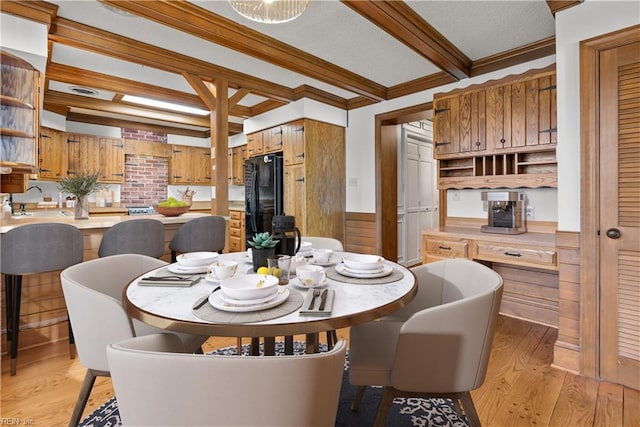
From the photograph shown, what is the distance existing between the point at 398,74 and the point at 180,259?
10.3 ft

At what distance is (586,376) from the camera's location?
1953 mm

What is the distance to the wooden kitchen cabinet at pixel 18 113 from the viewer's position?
86.7 inches

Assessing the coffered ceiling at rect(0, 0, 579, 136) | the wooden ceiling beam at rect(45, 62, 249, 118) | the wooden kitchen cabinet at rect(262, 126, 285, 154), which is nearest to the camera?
the coffered ceiling at rect(0, 0, 579, 136)

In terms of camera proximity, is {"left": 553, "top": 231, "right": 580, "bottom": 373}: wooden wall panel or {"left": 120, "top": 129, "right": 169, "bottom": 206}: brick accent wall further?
{"left": 120, "top": 129, "right": 169, "bottom": 206}: brick accent wall

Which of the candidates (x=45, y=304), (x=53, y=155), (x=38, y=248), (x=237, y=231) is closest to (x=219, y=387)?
(x=38, y=248)

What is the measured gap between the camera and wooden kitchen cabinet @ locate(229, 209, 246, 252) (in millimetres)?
5637

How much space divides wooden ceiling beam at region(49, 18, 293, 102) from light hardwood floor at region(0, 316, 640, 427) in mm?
2417

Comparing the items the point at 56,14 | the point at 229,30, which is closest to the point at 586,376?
the point at 229,30

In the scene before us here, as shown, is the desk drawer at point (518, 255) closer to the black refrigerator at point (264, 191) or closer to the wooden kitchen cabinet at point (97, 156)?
the black refrigerator at point (264, 191)

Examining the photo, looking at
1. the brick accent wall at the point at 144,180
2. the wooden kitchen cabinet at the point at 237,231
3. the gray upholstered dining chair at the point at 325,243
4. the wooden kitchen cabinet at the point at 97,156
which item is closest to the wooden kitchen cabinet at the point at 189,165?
the brick accent wall at the point at 144,180

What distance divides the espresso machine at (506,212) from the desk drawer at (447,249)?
304 millimetres

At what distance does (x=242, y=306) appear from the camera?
102 centimetres

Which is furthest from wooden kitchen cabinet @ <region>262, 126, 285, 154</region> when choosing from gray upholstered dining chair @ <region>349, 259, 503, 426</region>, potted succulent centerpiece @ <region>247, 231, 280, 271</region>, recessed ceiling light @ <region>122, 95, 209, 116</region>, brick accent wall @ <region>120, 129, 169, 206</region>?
gray upholstered dining chair @ <region>349, 259, 503, 426</region>

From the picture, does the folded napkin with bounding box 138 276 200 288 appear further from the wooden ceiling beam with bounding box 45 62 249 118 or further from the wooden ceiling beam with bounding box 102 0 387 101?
the wooden ceiling beam with bounding box 45 62 249 118
